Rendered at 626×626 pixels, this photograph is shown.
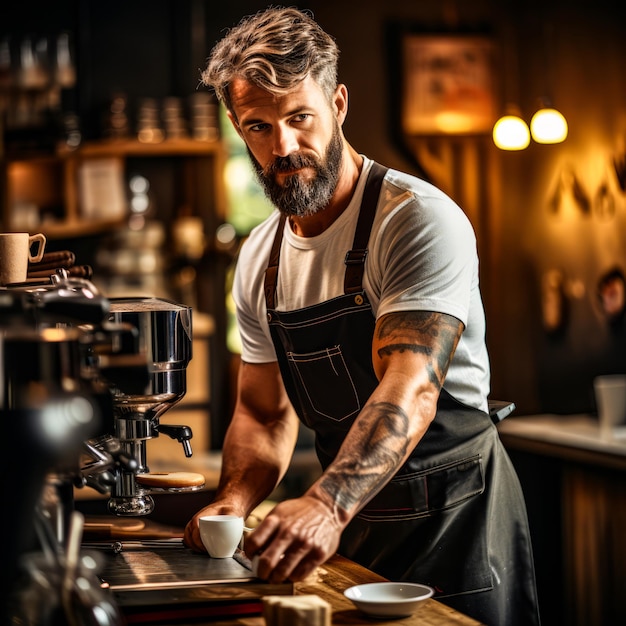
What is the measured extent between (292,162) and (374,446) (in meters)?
0.66

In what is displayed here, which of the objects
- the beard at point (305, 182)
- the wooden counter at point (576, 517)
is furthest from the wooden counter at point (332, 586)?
the wooden counter at point (576, 517)

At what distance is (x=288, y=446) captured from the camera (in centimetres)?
229

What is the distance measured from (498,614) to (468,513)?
0.20 meters

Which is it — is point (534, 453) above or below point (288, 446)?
below

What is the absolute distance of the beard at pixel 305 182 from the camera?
6.76 ft

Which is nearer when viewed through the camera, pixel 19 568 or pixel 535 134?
pixel 19 568

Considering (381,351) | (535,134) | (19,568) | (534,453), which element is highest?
(535,134)

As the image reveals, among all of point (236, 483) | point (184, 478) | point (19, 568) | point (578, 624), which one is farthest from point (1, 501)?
point (578, 624)

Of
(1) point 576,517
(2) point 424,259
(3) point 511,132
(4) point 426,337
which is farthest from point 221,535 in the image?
(3) point 511,132

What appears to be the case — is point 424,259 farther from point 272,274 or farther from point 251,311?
point 251,311

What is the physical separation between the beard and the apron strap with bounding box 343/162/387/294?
8 cm

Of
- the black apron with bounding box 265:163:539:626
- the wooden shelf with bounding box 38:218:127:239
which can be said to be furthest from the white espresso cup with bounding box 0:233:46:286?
the wooden shelf with bounding box 38:218:127:239

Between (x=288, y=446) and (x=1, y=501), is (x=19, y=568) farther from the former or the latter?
(x=288, y=446)

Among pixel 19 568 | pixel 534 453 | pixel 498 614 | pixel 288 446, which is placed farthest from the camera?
pixel 534 453
